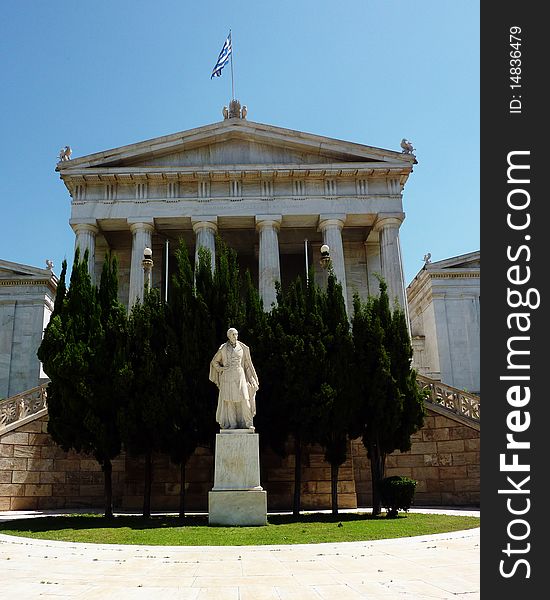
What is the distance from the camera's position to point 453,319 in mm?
46875

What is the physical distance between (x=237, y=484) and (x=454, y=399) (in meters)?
12.0

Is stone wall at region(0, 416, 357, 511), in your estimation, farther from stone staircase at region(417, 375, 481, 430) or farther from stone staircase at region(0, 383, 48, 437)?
stone staircase at region(417, 375, 481, 430)

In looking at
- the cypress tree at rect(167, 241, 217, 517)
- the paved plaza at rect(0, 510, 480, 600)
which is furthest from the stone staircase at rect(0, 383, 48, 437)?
the paved plaza at rect(0, 510, 480, 600)

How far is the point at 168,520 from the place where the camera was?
1789 centimetres

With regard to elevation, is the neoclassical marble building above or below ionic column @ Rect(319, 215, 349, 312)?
above

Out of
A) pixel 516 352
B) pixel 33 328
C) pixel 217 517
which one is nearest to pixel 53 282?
pixel 33 328

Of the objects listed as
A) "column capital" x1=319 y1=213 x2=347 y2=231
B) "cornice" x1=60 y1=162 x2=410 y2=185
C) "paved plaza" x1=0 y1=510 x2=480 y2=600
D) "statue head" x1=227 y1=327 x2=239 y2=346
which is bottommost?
"paved plaza" x1=0 y1=510 x2=480 y2=600

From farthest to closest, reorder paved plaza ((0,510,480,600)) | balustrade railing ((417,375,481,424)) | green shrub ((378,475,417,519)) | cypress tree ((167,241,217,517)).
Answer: balustrade railing ((417,375,481,424)), cypress tree ((167,241,217,517)), green shrub ((378,475,417,519)), paved plaza ((0,510,480,600))

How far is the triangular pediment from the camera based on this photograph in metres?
36.4

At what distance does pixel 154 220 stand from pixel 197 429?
19.4 meters

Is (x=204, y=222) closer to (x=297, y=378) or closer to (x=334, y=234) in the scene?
(x=334, y=234)

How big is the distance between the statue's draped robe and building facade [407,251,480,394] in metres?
31.4

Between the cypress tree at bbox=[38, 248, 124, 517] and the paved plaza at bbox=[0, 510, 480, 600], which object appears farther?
the cypress tree at bbox=[38, 248, 124, 517]

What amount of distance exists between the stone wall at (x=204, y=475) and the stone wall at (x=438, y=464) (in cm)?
4
